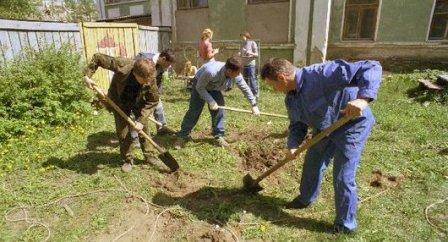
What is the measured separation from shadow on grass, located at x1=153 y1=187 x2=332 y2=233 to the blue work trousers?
0.37 m

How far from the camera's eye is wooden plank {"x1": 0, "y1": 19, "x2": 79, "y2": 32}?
6.21 metres

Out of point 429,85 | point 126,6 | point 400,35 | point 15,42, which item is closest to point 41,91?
point 15,42

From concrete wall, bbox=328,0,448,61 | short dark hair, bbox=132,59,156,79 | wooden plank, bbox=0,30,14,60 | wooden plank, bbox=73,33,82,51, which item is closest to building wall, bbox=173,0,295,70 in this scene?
concrete wall, bbox=328,0,448,61

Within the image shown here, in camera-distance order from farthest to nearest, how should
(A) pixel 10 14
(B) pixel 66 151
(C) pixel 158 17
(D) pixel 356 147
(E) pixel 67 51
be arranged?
(A) pixel 10 14 → (C) pixel 158 17 → (E) pixel 67 51 → (B) pixel 66 151 → (D) pixel 356 147

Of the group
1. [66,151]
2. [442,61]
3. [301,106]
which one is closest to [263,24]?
[442,61]

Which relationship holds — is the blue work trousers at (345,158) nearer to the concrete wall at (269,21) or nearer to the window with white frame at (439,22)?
the concrete wall at (269,21)

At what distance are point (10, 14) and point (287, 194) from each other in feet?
60.3

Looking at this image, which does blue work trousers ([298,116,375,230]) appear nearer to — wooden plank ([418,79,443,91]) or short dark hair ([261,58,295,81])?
short dark hair ([261,58,295,81])

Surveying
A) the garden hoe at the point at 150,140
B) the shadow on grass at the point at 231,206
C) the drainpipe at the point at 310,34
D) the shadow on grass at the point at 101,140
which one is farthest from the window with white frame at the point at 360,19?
the shadow on grass at the point at 231,206

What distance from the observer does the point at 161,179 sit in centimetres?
452

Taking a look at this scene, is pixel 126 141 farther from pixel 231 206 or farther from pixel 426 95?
pixel 426 95

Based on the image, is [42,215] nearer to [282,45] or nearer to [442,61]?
[282,45]

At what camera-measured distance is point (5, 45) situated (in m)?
6.18

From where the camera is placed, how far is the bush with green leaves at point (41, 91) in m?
5.80
